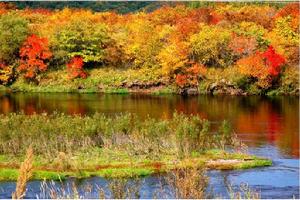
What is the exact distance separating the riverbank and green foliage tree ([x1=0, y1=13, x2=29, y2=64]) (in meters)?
3.01

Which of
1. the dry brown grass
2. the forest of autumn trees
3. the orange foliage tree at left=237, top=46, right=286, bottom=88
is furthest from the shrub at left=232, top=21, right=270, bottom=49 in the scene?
the dry brown grass

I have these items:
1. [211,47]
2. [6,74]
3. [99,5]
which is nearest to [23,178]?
[211,47]

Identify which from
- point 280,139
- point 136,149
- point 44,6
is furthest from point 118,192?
point 44,6

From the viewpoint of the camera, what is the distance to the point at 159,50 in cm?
7494

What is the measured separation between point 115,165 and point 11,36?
46.0 metres

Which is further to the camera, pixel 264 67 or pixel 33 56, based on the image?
pixel 33 56

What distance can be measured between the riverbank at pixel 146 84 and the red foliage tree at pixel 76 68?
0.62 m

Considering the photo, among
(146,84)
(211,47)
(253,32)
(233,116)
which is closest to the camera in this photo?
(233,116)

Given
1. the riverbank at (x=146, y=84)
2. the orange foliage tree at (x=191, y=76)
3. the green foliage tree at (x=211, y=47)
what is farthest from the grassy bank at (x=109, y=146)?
the green foliage tree at (x=211, y=47)

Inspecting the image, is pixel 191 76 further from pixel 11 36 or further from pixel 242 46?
pixel 11 36

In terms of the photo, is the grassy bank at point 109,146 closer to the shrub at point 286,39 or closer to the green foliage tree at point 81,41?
the shrub at point 286,39

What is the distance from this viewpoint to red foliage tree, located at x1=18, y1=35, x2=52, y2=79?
73.4 meters

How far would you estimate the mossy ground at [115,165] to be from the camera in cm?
2977

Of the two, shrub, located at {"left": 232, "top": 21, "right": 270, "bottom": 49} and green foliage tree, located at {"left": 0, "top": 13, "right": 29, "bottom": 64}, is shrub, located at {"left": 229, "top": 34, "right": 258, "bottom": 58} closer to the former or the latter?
shrub, located at {"left": 232, "top": 21, "right": 270, "bottom": 49}
